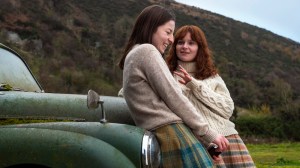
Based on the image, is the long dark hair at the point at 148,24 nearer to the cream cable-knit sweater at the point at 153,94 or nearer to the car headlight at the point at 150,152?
the cream cable-knit sweater at the point at 153,94

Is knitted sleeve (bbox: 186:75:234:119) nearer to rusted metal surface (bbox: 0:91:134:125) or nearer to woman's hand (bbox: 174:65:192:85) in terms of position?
woman's hand (bbox: 174:65:192:85)

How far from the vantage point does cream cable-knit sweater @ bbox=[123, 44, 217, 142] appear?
3361 mm

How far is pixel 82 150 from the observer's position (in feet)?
10.4

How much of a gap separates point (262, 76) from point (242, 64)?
297 cm

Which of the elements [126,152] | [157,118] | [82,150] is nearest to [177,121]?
[157,118]

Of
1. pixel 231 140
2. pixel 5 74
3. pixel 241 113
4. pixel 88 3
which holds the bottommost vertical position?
pixel 241 113

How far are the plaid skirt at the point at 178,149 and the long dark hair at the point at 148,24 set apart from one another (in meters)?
0.68

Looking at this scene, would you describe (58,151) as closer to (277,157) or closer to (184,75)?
(184,75)

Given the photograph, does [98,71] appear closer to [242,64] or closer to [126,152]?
[242,64]

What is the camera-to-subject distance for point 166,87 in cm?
336

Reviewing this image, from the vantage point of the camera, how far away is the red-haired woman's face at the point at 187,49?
4281 millimetres

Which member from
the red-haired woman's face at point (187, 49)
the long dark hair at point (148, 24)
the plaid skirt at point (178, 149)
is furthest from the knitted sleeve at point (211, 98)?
the plaid skirt at point (178, 149)

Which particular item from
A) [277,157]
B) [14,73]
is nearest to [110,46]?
[277,157]

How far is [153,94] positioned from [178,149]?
15.6 inches
